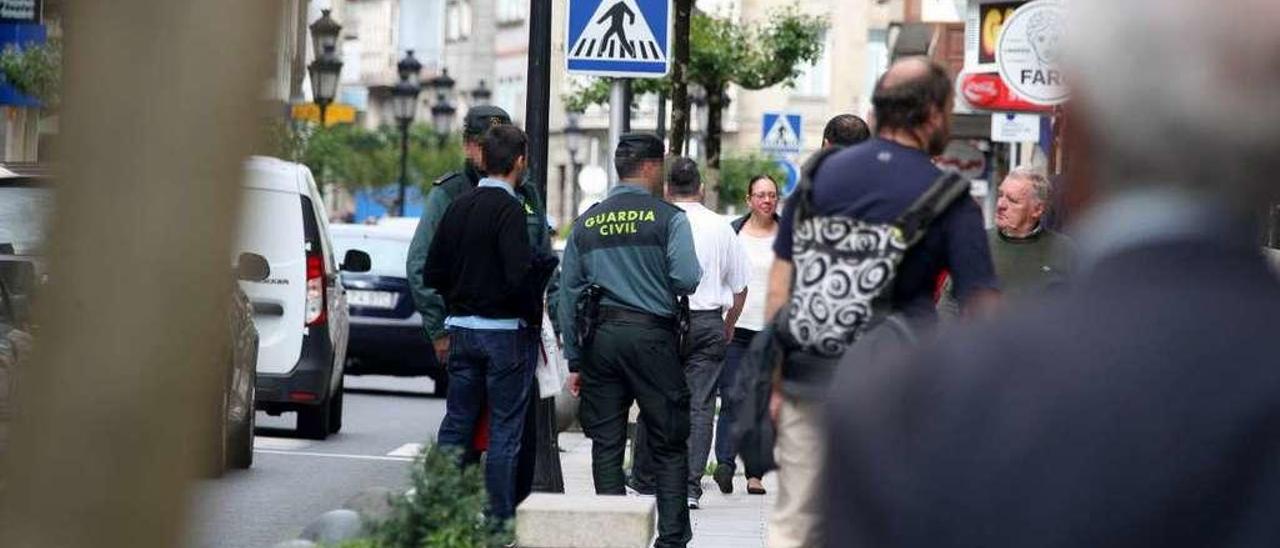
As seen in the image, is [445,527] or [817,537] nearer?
[817,537]

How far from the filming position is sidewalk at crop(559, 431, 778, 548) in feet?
39.4

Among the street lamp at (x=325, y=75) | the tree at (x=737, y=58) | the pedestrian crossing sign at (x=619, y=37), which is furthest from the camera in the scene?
the tree at (x=737, y=58)

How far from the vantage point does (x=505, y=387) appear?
10.5m

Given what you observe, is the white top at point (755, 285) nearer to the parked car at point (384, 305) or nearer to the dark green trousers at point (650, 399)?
the dark green trousers at point (650, 399)

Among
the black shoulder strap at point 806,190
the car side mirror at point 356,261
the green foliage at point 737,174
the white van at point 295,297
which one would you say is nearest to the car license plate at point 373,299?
the car side mirror at point 356,261

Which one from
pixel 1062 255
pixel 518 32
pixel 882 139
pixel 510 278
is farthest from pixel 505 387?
pixel 518 32

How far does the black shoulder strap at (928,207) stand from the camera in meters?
6.40

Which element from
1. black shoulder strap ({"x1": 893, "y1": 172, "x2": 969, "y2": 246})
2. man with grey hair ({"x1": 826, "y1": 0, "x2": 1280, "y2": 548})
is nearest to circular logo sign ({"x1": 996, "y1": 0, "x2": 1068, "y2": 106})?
black shoulder strap ({"x1": 893, "y1": 172, "x2": 969, "y2": 246})

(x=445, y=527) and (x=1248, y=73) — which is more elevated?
(x=1248, y=73)

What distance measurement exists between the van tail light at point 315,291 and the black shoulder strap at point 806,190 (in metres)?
10.4

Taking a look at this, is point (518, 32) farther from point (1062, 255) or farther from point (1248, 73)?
point (1248, 73)

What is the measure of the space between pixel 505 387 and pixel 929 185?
4204mm

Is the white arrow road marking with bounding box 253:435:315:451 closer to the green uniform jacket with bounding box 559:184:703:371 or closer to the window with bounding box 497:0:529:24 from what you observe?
the green uniform jacket with bounding box 559:184:703:371

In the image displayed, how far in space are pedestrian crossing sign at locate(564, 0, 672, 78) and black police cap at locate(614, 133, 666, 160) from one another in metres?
3.64
